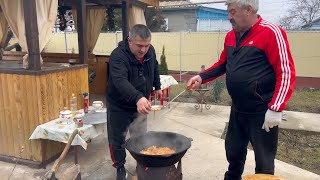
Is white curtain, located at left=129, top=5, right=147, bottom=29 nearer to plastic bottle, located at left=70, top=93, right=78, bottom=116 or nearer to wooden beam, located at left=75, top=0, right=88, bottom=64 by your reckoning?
wooden beam, located at left=75, top=0, right=88, bottom=64

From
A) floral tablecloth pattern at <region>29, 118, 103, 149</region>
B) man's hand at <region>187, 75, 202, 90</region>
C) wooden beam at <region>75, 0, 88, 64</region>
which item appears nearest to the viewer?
man's hand at <region>187, 75, 202, 90</region>

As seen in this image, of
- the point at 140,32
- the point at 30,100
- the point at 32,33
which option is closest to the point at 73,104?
the point at 30,100

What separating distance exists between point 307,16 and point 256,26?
2258cm

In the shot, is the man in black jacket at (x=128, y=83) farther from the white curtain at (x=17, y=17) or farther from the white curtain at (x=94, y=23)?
the white curtain at (x=94, y=23)

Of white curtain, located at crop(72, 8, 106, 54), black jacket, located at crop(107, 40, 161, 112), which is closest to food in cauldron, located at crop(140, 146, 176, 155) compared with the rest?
black jacket, located at crop(107, 40, 161, 112)

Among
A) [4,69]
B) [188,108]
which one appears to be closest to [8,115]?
[4,69]

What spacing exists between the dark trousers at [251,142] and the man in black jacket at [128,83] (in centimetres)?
90

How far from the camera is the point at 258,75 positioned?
2.37 m

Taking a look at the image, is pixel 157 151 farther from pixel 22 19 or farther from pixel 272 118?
pixel 22 19

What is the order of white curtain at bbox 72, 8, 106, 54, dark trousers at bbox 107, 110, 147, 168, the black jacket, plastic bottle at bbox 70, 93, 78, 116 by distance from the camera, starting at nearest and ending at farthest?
the black jacket
dark trousers at bbox 107, 110, 147, 168
plastic bottle at bbox 70, 93, 78, 116
white curtain at bbox 72, 8, 106, 54

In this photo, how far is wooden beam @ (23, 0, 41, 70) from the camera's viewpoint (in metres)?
3.55

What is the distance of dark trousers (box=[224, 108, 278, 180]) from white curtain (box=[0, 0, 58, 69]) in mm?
2713

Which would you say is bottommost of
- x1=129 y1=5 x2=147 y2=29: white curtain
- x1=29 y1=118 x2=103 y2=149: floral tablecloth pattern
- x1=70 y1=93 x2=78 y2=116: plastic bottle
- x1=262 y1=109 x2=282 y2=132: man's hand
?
x1=29 y1=118 x2=103 y2=149: floral tablecloth pattern

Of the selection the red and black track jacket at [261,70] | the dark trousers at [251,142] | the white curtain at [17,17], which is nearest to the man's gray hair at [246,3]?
the red and black track jacket at [261,70]
